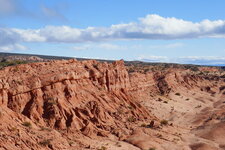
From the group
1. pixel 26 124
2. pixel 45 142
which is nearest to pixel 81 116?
pixel 26 124

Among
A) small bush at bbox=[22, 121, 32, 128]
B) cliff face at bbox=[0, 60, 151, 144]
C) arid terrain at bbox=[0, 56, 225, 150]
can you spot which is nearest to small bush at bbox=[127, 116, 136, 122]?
arid terrain at bbox=[0, 56, 225, 150]

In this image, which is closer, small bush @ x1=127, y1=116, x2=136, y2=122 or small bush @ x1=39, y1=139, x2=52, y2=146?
small bush @ x1=39, y1=139, x2=52, y2=146

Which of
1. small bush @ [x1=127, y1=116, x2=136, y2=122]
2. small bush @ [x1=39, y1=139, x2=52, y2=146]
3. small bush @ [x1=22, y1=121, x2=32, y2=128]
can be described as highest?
small bush @ [x1=22, y1=121, x2=32, y2=128]

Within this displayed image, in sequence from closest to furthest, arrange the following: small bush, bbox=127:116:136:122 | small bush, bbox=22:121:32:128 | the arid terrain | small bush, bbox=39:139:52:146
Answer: small bush, bbox=39:139:52:146, the arid terrain, small bush, bbox=22:121:32:128, small bush, bbox=127:116:136:122

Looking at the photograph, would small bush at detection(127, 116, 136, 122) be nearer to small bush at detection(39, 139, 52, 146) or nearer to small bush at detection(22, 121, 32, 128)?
small bush at detection(22, 121, 32, 128)

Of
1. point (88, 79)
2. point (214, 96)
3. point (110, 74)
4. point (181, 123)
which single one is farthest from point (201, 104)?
point (88, 79)

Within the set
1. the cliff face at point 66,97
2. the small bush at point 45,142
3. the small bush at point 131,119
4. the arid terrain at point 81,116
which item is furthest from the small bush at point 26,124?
the small bush at point 131,119

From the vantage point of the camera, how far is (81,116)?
4403cm

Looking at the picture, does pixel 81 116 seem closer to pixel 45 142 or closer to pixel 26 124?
pixel 26 124

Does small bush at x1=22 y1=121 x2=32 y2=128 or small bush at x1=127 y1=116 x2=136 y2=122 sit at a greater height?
small bush at x1=22 y1=121 x2=32 y2=128

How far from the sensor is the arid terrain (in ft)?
121

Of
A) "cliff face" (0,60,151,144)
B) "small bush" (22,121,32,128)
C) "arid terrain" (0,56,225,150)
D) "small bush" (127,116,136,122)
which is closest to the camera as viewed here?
"arid terrain" (0,56,225,150)

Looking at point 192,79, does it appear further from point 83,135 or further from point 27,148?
point 27,148

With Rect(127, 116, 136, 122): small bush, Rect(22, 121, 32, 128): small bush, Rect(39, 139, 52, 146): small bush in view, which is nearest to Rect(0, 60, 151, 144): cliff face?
Rect(127, 116, 136, 122): small bush
